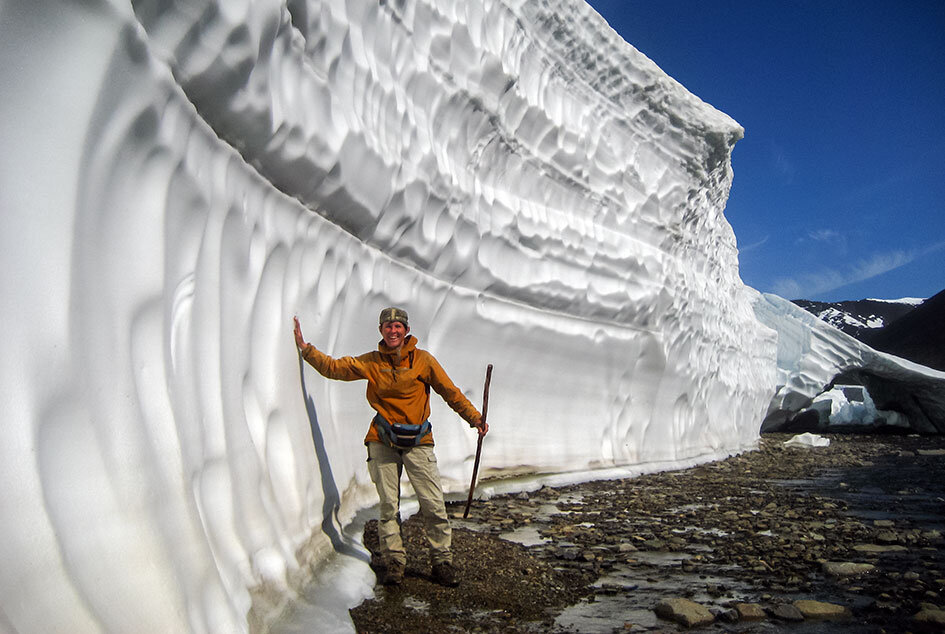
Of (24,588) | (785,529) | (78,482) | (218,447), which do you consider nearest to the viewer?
(24,588)

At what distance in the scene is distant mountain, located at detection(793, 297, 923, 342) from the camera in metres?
37.9

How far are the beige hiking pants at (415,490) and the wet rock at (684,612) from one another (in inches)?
36.1

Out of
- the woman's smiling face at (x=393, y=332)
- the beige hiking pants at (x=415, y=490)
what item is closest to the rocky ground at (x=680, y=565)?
the beige hiking pants at (x=415, y=490)

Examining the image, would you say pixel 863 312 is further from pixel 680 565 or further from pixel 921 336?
pixel 680 565

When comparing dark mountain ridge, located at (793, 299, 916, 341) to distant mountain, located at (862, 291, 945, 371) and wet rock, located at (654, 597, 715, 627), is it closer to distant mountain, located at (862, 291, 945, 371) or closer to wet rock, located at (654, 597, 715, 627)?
distant mountain, located at (862, 291, 945, 371)

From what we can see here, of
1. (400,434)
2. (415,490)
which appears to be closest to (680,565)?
(415,490)

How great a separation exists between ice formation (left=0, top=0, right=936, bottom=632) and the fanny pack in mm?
406

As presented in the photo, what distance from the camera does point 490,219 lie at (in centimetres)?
627

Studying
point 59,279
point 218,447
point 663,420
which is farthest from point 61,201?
point 663,420

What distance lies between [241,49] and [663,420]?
752cm

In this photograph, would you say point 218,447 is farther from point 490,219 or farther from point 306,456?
point 490,219

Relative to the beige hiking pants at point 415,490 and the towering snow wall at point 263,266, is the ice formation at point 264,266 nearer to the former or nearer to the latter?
the towering snow wall at point 263,266

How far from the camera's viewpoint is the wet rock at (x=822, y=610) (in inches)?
119

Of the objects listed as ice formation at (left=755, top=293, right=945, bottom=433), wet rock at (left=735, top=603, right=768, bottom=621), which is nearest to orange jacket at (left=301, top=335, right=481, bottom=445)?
wet rock at (left=735, top=603, right=768, bottom=621)
